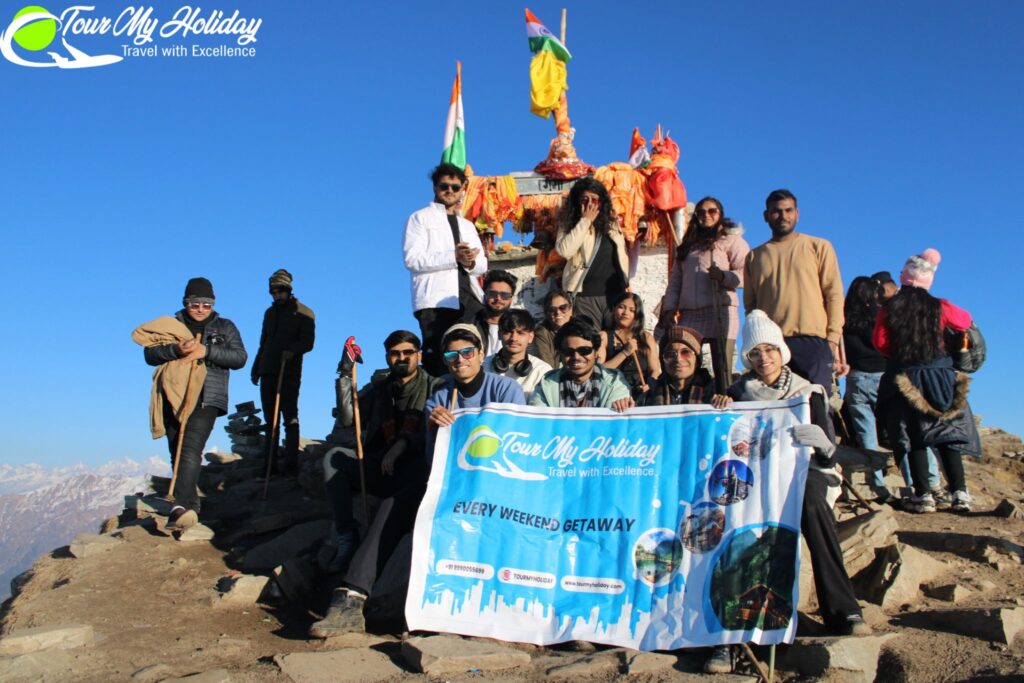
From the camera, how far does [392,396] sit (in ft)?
19.1

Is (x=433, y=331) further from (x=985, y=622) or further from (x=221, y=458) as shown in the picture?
(x=221, y=458)

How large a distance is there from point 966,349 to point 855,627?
3.63 meters

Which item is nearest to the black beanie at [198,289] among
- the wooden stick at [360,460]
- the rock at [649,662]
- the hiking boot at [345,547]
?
the wooden stick at [360,460]

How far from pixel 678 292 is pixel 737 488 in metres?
3.21

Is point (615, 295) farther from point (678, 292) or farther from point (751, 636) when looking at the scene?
point (751, 636)

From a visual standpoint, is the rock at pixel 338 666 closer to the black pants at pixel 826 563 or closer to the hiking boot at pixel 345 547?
the hiking boot at pixel 345 547

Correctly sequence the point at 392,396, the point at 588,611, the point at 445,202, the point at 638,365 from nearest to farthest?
the point at 588,611 < the point at 392,396 < the point at 638,365 < the point at 445,202

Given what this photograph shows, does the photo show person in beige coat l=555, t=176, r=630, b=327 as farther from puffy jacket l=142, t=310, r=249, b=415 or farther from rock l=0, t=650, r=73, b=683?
rock l=0, t=650, r=73, b=683

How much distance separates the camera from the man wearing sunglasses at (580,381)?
17.1 feet

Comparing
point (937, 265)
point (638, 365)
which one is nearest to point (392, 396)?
point (638, 365)

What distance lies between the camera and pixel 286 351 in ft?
28.9

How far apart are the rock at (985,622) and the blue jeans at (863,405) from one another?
9.78ft

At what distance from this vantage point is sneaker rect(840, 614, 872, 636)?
396 cm

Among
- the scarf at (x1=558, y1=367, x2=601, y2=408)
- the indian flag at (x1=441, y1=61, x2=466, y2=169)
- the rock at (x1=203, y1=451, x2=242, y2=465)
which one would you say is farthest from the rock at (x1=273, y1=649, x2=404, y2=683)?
the indian flag at (x1=441, y1=61, x2=466, y2=169)
